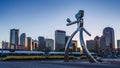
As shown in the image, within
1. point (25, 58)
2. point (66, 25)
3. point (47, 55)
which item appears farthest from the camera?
point (47, 55)

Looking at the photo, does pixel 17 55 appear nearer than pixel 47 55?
Yes

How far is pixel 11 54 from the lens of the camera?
86.0 metres

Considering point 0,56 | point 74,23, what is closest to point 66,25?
point 74,23

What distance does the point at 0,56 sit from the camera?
8719 centimetres

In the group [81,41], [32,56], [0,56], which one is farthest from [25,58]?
[81,41]

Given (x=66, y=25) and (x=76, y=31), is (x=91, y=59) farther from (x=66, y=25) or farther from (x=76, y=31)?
(x=66, y=25)

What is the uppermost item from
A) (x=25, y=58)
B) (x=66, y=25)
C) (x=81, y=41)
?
(x=66, y=25)

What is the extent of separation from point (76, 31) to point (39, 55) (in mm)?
38358

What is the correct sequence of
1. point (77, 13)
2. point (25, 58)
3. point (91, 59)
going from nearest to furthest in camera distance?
point (91, 59) < point (77, 13) < point (25, 58)

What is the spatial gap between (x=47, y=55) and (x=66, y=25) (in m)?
32.1

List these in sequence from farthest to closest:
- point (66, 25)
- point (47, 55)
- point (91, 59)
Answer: point (47, 55) → point (66, 25) → point (91, 59)

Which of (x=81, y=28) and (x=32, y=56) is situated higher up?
(x=81, y=28)

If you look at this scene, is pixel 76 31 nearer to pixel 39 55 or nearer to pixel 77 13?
pixel 77 13

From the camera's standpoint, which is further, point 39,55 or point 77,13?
point 39,55
